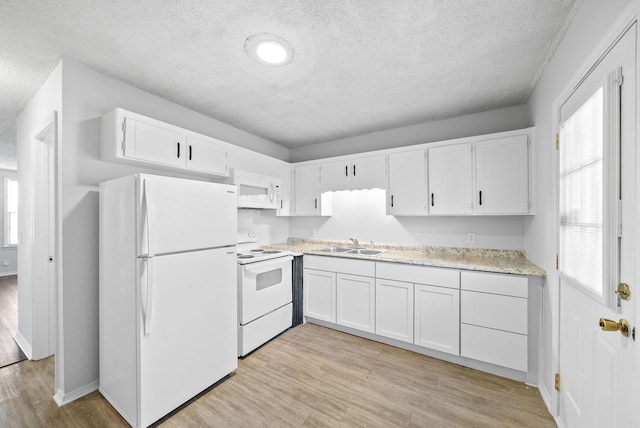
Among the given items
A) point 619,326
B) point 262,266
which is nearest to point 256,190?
point 262,266

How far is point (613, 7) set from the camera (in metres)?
1.11

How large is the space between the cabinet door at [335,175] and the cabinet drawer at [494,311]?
1.90 metres

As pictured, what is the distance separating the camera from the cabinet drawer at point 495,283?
211 cm

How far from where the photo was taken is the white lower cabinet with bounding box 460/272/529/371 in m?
2.11

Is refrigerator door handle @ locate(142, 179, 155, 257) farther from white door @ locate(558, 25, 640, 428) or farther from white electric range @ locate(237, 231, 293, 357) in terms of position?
white door @ locate(558, 25, 640, 428)

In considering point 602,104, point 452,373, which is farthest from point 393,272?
point 602,104

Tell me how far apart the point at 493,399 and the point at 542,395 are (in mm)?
383

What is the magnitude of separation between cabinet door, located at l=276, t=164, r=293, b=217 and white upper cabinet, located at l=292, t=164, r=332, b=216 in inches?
3.2

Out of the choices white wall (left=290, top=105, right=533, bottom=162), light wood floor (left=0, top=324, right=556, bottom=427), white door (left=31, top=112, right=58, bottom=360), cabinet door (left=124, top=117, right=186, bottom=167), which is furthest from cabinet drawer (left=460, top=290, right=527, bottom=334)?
white door (left=31, top=112, right=58, bottom=360)

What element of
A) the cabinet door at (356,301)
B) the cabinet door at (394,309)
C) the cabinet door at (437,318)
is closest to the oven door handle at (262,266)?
the cabinet door at (356,301)

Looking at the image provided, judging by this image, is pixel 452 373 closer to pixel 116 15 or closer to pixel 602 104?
pixel 602 104

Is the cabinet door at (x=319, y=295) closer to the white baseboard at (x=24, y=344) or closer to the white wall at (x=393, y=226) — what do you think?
the white wall at (x=393, y=226)

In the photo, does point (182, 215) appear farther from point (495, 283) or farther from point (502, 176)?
point (502, 176)

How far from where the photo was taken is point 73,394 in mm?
1914
